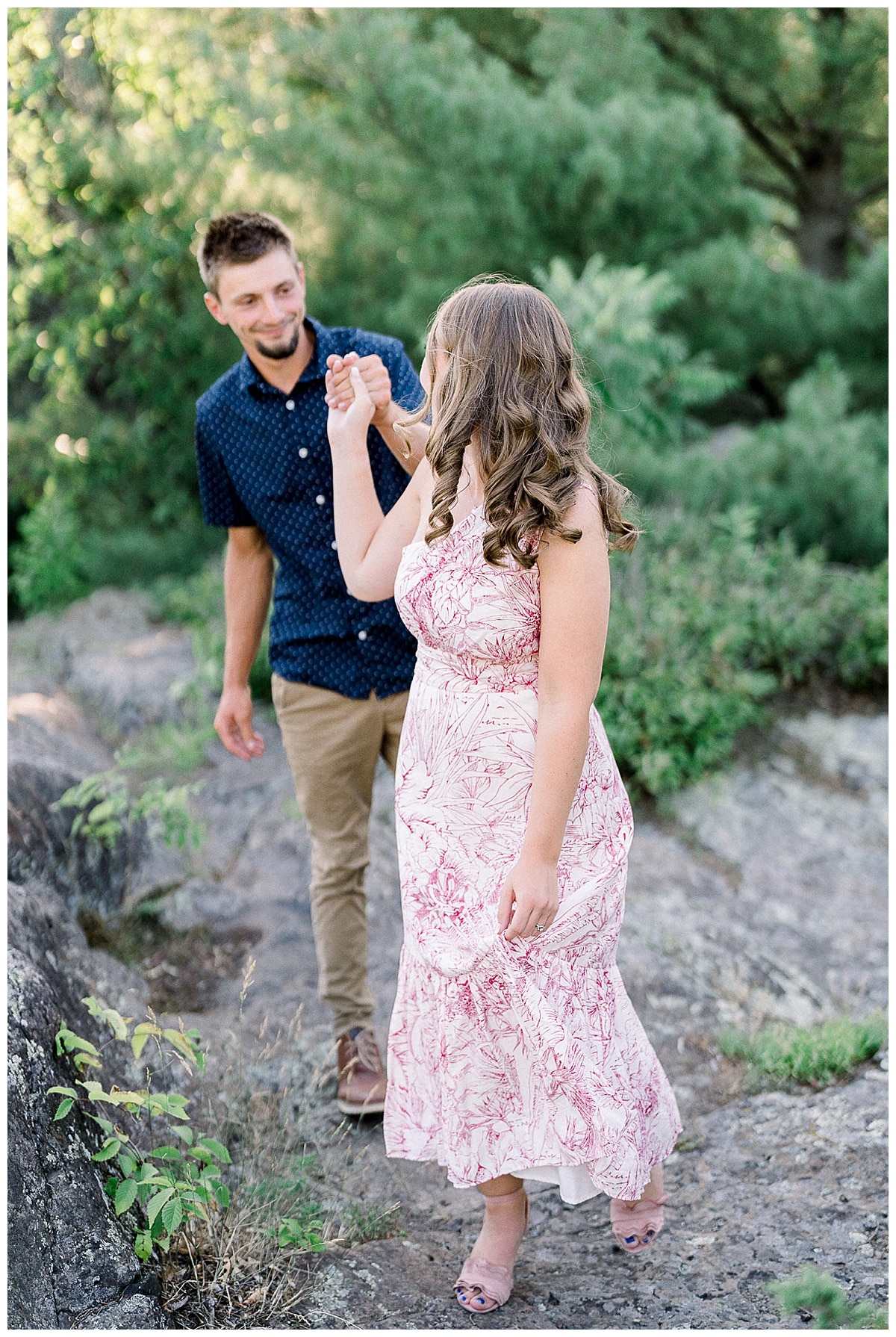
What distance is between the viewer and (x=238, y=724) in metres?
3.04

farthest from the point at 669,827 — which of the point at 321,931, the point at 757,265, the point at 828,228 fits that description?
the point at 828,228

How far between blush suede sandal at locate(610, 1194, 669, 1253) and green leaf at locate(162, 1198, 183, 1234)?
0.89 metres

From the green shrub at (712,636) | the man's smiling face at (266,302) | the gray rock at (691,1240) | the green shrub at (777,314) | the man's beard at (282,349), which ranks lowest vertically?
the gray rock at (691,1240)

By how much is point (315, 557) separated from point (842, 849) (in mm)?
2771

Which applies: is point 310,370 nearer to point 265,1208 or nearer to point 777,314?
point 265,1208

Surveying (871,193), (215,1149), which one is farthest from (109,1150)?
(871,193)

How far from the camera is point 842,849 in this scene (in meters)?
4.53

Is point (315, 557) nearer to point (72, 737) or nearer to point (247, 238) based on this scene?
point (247, 238)

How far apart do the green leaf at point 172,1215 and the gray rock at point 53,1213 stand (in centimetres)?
12

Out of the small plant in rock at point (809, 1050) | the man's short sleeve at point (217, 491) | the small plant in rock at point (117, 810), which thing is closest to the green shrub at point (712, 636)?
the small plant in rock at point (809, 1050)

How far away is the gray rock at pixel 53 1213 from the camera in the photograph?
1.97 meters

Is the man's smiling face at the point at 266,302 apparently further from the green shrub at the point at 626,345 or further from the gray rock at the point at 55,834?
the green shrub at the point at 626,345

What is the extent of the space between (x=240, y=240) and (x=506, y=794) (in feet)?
4.90

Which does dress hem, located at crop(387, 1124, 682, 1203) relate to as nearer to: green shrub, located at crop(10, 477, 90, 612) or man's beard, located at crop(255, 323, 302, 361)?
man's beard, located at crop(255, 323, 302, 361)
